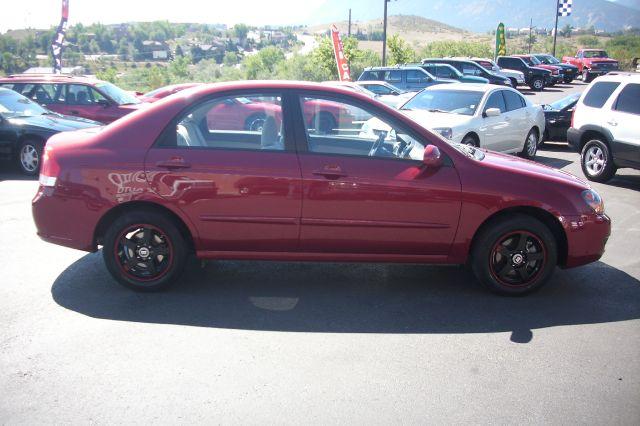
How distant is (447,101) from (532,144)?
2.37m

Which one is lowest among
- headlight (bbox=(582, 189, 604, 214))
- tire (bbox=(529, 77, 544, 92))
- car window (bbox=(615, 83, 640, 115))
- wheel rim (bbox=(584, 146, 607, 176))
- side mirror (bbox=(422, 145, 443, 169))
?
wheel rim (bbox=(584, 146, 607, 176))

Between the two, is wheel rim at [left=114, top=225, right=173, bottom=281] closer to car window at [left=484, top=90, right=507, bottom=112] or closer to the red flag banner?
car window at [left=484, top=90, right=507, bottom=112]

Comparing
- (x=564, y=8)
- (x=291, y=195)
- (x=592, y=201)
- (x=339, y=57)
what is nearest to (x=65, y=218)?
(x=291, y=195)

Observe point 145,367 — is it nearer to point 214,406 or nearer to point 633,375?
point 214,406

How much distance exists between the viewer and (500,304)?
496 cm

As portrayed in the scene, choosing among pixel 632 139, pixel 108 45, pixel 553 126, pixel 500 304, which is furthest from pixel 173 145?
pixel 108 45

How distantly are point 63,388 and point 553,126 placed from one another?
12821 millimetres

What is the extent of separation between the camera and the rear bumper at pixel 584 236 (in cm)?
502

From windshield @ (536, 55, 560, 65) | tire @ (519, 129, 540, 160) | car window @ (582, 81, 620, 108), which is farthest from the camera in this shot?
windshield @ (536, 55, 560, 65)

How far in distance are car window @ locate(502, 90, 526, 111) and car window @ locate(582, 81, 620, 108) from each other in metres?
1.35

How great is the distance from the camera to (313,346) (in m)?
4.12

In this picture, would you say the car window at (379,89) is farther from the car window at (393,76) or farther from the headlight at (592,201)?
the headlight at (592,201)

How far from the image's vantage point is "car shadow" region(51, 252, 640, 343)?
14.8ft

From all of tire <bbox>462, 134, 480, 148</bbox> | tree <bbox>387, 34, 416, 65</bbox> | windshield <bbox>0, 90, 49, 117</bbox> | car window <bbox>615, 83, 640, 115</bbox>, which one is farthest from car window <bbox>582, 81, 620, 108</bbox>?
tree <bbox>387, 34, 416, 65</bbox>
